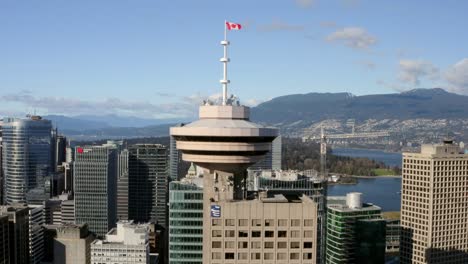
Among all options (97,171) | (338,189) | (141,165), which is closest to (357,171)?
(338,189)

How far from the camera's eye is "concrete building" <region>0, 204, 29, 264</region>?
6731 centimetres

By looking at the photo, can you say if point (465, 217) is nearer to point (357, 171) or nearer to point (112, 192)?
point (112, 192)

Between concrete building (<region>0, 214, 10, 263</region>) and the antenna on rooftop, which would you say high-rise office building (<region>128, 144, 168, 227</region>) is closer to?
concrete building (<region>0, 214, 10, 263</region>)

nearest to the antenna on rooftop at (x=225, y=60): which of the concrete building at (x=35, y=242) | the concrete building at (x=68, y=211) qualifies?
the concrete building at (x=35, y=242)

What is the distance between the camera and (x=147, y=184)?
105 metres

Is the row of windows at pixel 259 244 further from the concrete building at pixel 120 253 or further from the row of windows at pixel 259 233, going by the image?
the concrete building at pixel 120 253

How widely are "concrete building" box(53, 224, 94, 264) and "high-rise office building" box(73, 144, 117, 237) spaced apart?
72.1 feet

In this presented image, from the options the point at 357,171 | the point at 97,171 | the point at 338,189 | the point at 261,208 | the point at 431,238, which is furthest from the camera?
the point at 357,171

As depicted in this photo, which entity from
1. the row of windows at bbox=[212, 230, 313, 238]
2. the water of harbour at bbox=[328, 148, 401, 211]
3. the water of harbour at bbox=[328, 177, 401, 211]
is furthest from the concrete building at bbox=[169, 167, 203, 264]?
the water of harbour at bbox=[328, 148, 401, 211]

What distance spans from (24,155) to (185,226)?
278ft

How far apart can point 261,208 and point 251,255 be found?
7.30 feet

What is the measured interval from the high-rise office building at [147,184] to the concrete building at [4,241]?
126 feet

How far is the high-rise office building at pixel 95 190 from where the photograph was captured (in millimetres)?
92375

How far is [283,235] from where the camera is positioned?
2347cm
